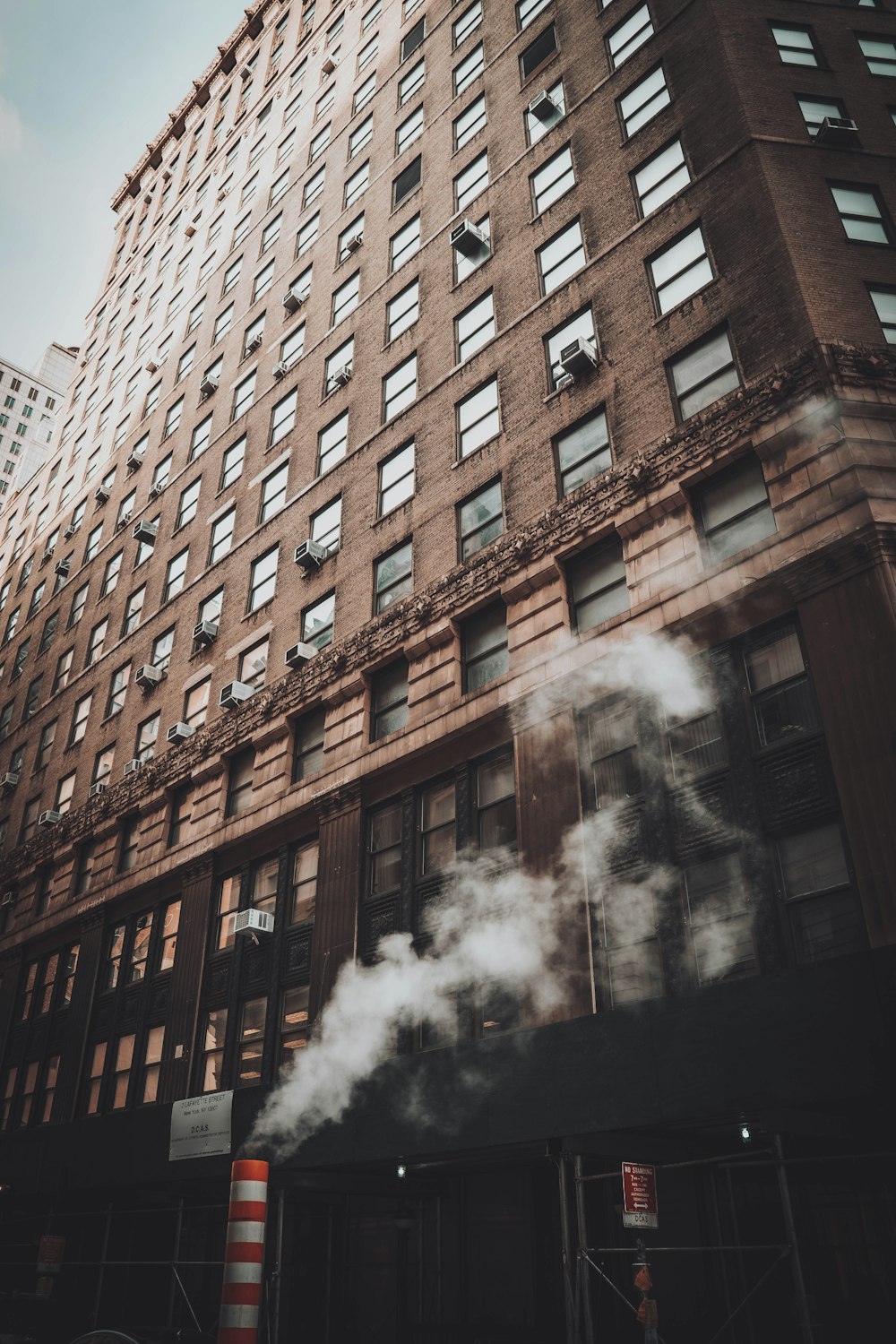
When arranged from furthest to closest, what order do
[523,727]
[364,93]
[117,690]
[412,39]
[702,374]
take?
[364,93], [412,39], [117,690], [702,374], [523,727]

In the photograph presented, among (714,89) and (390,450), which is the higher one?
(714,89)

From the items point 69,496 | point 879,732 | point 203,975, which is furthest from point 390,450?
point 69,496

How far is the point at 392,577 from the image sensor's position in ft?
68.4

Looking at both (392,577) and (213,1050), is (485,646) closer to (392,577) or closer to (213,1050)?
(392,577)

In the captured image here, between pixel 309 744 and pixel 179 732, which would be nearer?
pixel 309 744

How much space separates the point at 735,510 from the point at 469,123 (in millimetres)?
17400

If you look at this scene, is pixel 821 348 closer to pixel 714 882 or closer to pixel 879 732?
pixel 879 732

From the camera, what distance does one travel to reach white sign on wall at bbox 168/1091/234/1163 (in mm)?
15992

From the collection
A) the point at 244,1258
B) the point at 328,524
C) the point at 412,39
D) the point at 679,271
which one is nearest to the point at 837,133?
the point at 679,271

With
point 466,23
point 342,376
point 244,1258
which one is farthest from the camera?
point 466,23

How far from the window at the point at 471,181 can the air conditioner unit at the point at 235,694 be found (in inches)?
527

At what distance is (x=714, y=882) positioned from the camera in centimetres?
1273

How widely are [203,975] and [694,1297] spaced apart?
12266mm

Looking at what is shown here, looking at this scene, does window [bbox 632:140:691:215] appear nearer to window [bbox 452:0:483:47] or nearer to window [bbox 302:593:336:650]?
window [bbox 302:593:336:650]
